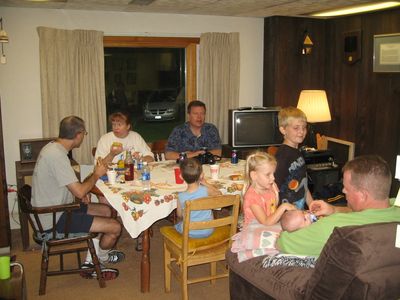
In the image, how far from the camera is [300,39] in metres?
5.41

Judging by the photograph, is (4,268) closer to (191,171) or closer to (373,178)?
(191,171)

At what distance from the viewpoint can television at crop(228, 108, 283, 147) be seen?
5.02 metres

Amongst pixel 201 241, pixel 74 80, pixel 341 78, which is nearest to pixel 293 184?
pixel 201 241

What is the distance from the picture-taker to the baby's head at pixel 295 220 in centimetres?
217

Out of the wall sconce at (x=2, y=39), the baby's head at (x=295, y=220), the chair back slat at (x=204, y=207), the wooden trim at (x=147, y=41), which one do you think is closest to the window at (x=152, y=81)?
the wooden trim at (x=147, y=41)

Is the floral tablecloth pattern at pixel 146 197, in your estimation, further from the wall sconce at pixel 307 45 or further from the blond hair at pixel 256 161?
the wall sconce at pixel 307 45

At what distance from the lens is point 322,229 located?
204 cm

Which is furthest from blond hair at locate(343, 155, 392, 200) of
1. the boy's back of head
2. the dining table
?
the dining table

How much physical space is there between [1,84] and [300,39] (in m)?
3.49

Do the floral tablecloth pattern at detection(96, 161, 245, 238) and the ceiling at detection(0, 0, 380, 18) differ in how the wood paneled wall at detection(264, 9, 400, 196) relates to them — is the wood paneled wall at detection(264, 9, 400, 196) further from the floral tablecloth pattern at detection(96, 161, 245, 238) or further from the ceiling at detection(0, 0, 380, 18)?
the floral tablecloth pattern at detection(96, 161, 245, 238)

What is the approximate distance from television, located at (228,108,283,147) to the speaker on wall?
1.06 metres

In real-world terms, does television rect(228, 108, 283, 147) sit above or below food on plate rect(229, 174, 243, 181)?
above

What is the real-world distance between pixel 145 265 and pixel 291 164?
1281 millimetres

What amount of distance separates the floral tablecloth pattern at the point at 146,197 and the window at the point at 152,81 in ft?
6.54
